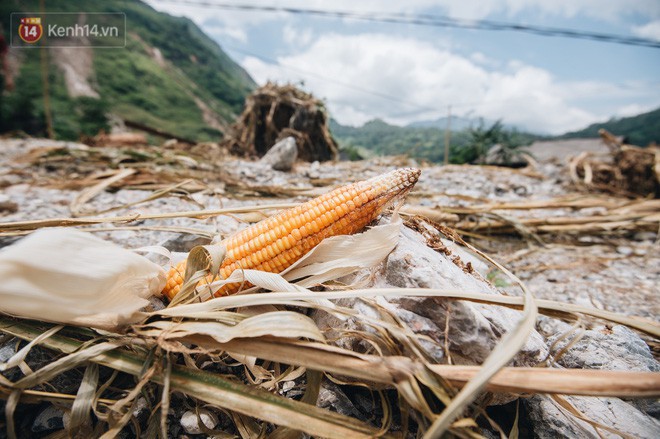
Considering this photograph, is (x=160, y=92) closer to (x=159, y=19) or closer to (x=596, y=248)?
(x=159, y=19)

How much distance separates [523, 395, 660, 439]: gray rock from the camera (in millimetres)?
846

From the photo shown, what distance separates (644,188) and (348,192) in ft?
20.5

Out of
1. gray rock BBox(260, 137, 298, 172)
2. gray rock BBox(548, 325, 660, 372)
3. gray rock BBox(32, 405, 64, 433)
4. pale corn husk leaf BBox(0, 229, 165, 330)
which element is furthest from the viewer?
gray rock BBox(260, 137, 298, 172)

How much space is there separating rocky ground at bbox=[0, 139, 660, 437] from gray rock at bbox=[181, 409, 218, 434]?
39 cm

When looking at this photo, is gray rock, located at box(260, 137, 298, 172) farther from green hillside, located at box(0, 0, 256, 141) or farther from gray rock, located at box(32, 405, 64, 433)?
green hillside, located at box(0, 0, 256, 141)

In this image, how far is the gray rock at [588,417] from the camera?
2.77 ft

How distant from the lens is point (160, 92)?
47.8 metres

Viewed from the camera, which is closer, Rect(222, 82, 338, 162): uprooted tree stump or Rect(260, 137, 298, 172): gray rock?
Rect(260, 137, 298, 172): gray rock

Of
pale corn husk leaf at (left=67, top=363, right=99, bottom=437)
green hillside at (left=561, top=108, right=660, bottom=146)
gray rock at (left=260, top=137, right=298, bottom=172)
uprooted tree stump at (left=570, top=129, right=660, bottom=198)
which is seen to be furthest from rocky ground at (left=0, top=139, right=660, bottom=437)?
green hillside at (left=561, top=108, right=660, bottom=146)

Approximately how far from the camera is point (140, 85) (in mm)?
45812

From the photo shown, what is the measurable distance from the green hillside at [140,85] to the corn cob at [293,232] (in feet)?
53.8

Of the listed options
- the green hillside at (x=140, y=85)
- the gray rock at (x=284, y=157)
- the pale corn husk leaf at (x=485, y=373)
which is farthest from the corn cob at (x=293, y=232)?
Result: the green hillside at (x=140, y=85)

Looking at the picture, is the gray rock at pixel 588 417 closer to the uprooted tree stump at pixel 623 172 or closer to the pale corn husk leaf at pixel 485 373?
the pale corn husk leaf at pixel 485 373

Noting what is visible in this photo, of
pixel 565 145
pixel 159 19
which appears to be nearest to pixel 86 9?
pixel 159 19
